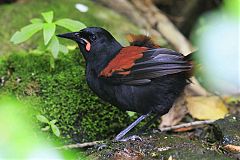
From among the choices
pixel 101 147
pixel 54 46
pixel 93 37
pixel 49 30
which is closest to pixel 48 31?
pixel 49 30

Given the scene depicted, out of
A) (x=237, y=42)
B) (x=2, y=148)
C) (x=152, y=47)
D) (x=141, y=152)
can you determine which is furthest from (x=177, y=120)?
(x=2, y=148)

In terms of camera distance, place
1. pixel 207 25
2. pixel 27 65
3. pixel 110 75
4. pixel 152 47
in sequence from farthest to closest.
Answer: pixel 207 25 < pixel 27 65 < pixel 152 47 < pixel 110 75

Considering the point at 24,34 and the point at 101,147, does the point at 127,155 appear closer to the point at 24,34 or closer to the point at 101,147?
the point at 101,147

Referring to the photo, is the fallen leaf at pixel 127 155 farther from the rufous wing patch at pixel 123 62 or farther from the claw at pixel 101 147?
the rufous wing patch at pixel 123 62

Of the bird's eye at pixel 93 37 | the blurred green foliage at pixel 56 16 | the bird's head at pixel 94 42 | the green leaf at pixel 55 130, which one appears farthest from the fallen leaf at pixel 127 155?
the blurred green foliage at pixel 56 16

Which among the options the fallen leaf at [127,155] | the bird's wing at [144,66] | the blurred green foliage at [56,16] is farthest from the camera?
the blurred green foliage at [56,16]

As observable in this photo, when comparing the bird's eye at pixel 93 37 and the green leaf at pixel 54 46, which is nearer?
the bird's eye at pixel 93 37

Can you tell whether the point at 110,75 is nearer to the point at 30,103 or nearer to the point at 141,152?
the point at 141,152
